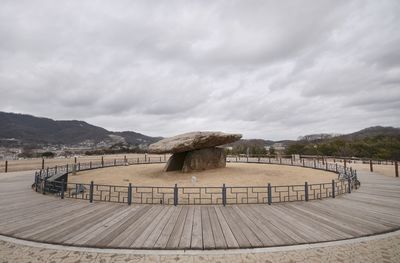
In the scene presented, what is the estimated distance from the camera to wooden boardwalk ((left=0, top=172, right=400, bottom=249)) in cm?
682

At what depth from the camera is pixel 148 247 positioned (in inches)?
249

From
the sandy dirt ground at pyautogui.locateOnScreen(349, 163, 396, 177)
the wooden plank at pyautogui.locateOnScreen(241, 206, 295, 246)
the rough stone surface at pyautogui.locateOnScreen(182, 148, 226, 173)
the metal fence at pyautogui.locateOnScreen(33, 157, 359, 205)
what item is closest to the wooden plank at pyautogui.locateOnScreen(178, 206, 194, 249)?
the metal fence at pyautogui.locateOnScreen(33, 157, 359, 205)

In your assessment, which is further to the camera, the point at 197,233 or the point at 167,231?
the point at 167,231

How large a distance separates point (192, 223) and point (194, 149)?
1755 cm

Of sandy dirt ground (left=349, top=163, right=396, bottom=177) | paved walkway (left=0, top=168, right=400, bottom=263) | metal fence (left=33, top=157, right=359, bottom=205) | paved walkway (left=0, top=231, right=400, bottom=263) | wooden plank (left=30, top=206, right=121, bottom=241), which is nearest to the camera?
paved walkway (left=0, top=231, right=400, bottom=263)

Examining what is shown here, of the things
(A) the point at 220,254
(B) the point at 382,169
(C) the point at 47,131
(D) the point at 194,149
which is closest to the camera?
(A) the point at 220,254

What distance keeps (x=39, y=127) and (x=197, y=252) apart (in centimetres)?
22705

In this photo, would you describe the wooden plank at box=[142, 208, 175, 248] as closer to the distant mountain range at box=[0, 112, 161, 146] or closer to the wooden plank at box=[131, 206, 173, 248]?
the wooden plank at box=[131, 206, 173, 248]

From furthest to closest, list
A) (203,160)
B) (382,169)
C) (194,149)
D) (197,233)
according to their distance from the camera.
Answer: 1. (382,169)
2. (194,149)
3. (203,160)
4. (197,233)

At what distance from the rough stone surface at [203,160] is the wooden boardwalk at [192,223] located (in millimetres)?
14153

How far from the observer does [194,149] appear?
25.7 metres

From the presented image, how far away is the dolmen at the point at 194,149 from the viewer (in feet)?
74.9

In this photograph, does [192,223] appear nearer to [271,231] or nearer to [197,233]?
[197,233]

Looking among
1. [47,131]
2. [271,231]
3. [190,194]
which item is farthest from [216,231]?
[47,131]
